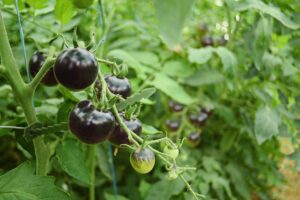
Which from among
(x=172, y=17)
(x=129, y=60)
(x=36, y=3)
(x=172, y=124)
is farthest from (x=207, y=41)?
(x=172, y=17)

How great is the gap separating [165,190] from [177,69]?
0.40 metres

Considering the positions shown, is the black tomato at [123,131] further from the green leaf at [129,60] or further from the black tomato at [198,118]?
the black tomato at [198,118]

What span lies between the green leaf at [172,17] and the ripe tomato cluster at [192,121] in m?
1.16

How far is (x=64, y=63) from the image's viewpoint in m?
0.55

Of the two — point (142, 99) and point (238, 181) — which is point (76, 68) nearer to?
point (142, 99)

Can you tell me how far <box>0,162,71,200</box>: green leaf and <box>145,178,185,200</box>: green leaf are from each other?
20.4 inches

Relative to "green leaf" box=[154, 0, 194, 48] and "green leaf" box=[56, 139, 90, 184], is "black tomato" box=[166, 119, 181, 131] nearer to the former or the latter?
"green leaf" box=[56, 139, 90, 184]

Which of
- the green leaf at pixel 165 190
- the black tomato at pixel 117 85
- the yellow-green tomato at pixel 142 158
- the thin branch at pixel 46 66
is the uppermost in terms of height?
the thin branch at pixel 46 66

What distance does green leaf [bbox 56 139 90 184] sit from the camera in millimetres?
754

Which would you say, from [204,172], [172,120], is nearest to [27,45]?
[172,120]

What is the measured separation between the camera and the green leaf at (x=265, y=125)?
1.18 m

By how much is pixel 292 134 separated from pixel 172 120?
0.37m

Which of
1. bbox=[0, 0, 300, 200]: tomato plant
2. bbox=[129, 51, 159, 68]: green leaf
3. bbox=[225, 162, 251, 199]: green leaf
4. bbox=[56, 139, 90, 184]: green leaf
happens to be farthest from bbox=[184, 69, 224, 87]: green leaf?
bbox=[56, 139, 90, 184]: green leaf

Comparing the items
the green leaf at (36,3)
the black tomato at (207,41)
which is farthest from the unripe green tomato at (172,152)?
the black tomato at (207,41)
